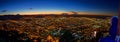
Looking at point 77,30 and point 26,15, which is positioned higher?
point 26,15

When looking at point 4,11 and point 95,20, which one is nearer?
point 4,11

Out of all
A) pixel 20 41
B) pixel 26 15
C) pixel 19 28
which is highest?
pixel 26 15

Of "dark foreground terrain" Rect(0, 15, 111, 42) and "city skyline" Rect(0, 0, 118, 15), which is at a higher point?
"city skyline" Rect(0, 0, 118, 15)

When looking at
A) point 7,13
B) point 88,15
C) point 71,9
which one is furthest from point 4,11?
point 88,15

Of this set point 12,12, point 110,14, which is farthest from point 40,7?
point 110,14

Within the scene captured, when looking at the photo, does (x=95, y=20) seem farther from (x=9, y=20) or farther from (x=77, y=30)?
(x=9, y=20)

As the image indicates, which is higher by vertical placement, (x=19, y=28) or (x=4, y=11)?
(x=4, y=11)

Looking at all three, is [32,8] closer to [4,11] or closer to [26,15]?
[26,15]

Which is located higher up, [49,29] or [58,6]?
[58,6]

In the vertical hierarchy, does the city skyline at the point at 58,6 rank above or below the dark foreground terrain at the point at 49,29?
above
